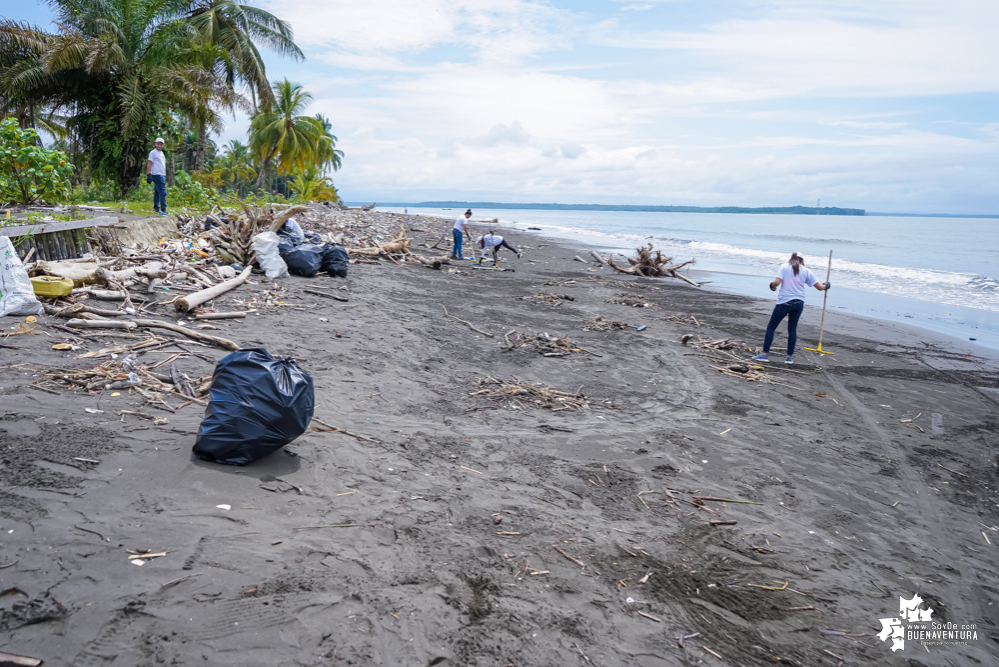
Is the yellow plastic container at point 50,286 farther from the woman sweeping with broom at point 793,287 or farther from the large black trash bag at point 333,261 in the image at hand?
the woman sweeping with broom at point 793,287

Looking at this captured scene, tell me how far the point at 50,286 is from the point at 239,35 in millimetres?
22024

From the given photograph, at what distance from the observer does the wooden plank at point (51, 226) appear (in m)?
7.43

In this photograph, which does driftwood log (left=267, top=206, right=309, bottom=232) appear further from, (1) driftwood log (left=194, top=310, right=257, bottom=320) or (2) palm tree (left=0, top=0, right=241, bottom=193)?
(2) palm tree (left=0, top=0, right=241, bottom=193)

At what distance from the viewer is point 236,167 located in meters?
39.0

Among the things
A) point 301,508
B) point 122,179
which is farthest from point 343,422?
point 122,179

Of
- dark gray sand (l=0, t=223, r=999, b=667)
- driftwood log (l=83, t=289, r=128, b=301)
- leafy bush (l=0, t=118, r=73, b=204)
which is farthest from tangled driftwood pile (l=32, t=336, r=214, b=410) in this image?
leafy bush (l=0, t=118, r=73, b=204)

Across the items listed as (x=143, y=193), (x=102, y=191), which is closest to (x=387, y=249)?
(x=143, y=193)

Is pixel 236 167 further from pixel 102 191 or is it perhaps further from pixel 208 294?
pixel 208 294

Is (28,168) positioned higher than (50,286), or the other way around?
(28,168)

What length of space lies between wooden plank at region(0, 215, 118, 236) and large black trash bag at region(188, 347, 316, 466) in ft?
19.0

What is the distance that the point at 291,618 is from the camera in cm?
268

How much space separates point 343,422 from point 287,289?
213 inches

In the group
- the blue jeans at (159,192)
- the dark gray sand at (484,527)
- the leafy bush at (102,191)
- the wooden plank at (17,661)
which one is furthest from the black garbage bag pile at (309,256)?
the wooden plank at (17,661)

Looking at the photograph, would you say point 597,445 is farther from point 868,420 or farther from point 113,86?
point 113,86
